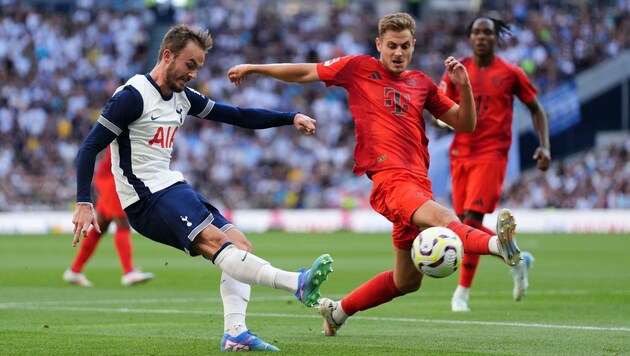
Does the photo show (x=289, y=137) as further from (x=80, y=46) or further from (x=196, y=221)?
(x=196, y=221)

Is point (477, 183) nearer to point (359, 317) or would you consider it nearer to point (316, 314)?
point (359, 317)

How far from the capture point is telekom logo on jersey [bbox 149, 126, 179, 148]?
25.6ft

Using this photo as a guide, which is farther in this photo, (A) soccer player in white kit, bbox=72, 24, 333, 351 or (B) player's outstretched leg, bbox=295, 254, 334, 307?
(A) soccer player in white kit, bbox=72, 24, 333, 351

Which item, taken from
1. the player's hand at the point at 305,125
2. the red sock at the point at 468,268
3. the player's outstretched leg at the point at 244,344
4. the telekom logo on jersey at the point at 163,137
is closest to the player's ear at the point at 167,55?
the telekom logo on jersey at the point at 163,137

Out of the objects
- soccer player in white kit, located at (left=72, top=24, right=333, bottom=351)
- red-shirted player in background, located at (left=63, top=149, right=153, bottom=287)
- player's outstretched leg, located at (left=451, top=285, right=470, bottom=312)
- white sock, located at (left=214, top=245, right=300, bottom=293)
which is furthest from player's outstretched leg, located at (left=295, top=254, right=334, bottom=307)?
red-shirted player in background, located at (left=63, top=149, right=153, bottom=287)


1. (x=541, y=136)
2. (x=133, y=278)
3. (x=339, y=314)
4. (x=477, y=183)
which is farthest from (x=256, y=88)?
(x=339, y=314)

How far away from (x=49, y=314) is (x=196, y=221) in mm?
4089

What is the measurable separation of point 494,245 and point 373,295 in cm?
160

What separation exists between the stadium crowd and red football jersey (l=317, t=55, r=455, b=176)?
25299mm

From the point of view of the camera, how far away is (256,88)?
38.4 m

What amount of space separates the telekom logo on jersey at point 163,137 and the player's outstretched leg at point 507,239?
2305 mm

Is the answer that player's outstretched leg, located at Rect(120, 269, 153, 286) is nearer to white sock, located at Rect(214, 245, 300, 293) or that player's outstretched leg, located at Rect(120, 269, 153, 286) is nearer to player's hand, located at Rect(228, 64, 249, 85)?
player's hand, located at Rect(228, 64, 249, 85)

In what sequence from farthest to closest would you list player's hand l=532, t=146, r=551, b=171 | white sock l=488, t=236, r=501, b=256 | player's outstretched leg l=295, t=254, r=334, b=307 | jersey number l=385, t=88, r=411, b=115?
player's hand l=532, t=146, r=551, b=171 < jersey number l=385, t=88, r=411, b=115 < white sock l=488, t=236, r=501, b=256 < player's outstretched leg l=295, t=254, r=334, b=307

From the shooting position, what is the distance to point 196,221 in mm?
7570
